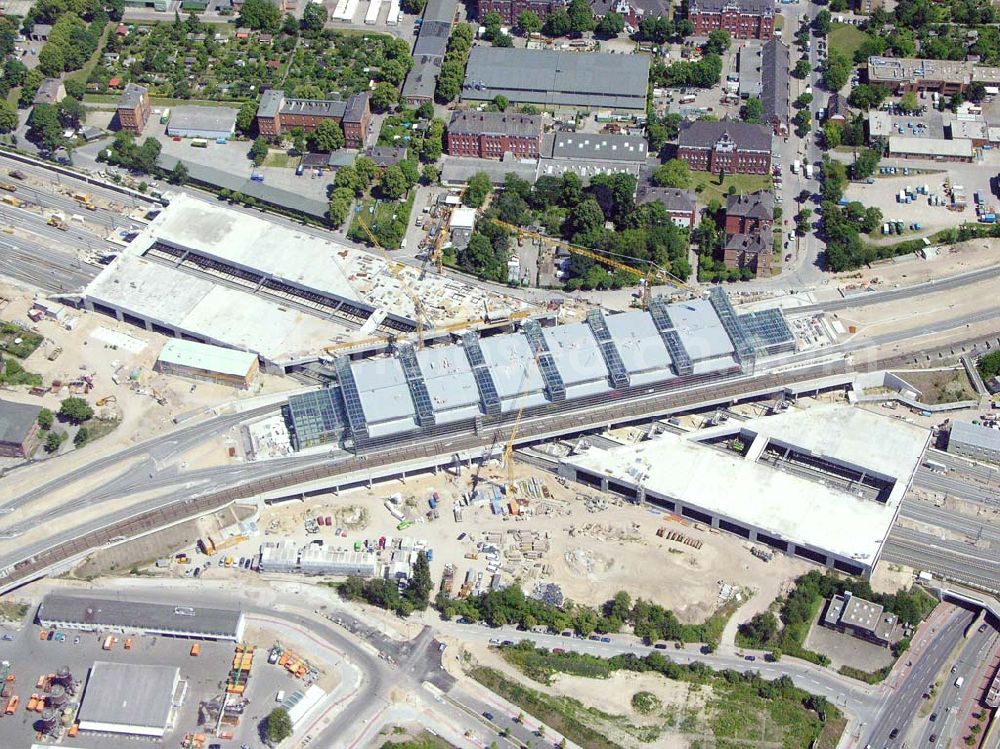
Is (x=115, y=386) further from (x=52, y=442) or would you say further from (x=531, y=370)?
(x=531, y=370)

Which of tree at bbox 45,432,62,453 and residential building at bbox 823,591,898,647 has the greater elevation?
residential building at bbox 823,591,898,647

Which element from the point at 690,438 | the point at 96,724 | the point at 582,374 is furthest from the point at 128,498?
the point at 690,438

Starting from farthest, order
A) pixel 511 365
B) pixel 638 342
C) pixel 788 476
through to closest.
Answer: pixel 638 342
pixel 511 365
pixel 788 476

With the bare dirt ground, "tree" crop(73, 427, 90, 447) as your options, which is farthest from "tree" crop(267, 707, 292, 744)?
"tree" crop(73, 427, 90, 447)

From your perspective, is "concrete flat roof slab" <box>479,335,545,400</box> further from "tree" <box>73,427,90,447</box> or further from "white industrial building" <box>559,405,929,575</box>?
"tree" <box>73,427,90,447</box>

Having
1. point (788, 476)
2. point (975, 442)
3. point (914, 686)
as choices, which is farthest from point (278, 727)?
point (975, 442)

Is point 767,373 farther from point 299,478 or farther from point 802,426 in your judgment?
point 299,478
